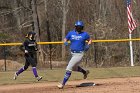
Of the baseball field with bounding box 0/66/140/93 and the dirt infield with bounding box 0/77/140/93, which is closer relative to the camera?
the dirt infield with bounding box 0/77/140/93

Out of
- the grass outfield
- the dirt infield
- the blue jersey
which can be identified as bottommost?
the grass outfield

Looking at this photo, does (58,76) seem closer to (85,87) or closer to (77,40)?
(85,87)

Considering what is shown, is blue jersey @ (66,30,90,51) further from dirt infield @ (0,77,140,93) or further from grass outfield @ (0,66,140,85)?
grass outfield @ (0,66,140,85)

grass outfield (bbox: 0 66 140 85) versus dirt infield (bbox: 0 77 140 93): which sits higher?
dirt infield (bbox: 0 77 140 93)

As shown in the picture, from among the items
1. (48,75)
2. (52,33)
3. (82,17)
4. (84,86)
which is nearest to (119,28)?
(82,17)

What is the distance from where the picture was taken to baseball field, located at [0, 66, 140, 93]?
12781 millimetres

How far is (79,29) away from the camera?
12961 millimetres

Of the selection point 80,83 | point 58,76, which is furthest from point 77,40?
point 58,76

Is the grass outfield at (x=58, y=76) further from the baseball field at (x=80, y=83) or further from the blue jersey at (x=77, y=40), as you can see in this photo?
the blue jersey at (x=77, y=40)

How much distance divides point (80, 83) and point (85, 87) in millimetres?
1179

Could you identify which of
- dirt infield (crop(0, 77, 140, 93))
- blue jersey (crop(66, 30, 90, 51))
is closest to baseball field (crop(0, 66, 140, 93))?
dirt infield (crop(0, 77, 140, 93))

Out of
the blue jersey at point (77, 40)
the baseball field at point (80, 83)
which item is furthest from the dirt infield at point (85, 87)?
the blue jersey at point (77, 40)

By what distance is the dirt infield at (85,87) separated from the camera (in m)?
12.5

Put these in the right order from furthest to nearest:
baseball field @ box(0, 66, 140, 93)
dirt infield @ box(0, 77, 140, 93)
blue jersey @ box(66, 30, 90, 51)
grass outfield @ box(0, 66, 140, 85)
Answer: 1. grass outfield @ box(0, 66, 140, 85)
2. blue jersey @ box(66, 30, 90, 51)
3. baseball field @ box(0, 66, 140, 93)
4. dirt infield @ box(0, 77, 140, 93)
